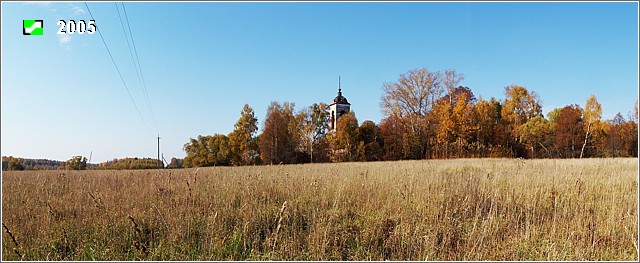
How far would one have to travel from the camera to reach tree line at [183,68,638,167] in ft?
110

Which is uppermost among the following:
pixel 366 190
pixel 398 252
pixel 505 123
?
pixel 505 123

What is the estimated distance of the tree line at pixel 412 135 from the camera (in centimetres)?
3366

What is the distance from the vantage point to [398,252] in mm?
3623

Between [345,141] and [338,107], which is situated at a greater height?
[338,107]

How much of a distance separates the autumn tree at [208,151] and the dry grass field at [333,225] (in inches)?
1180

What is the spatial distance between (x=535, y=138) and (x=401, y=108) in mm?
14447

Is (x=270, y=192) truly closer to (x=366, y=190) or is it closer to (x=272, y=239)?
(x=366, y=190)

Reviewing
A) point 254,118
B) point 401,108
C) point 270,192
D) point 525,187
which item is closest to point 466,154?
point 401,108

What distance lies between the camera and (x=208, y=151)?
128ft

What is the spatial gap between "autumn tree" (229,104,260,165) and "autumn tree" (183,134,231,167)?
91 centimetres

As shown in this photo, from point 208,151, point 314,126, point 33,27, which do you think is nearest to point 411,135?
point 314,126

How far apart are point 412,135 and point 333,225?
99.5ft

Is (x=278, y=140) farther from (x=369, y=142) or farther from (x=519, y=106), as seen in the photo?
(x=519, y=106)

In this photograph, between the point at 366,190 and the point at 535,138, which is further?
the point at 535,138
